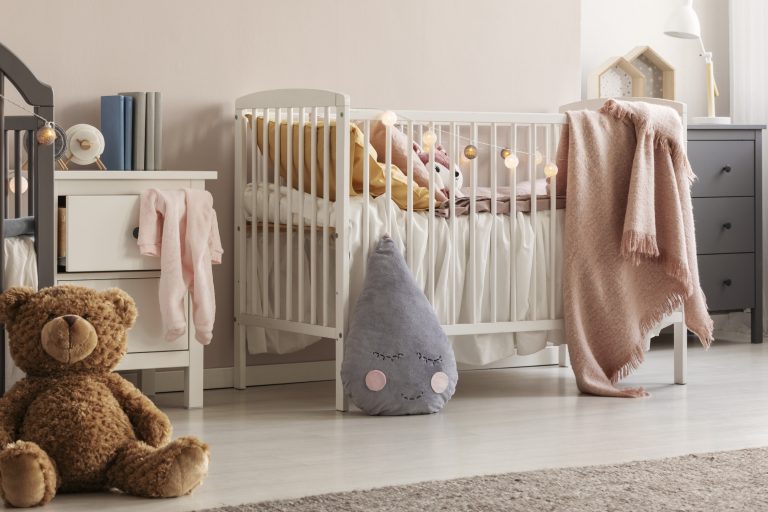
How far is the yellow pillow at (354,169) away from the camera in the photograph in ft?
9.39

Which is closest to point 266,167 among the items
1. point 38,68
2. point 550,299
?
point 38,68

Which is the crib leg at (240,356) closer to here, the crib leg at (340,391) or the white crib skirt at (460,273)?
the white crib skirt at (460,273)

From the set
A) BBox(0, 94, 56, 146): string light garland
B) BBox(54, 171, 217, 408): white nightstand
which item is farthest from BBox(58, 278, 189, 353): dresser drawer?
BBox(0, 94, 56, 146): string light garland

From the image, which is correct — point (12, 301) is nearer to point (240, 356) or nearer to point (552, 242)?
point (240, 356)

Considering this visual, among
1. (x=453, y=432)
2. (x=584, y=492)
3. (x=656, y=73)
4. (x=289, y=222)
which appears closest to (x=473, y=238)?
(x=289, y=222)

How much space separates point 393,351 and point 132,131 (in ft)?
2.80

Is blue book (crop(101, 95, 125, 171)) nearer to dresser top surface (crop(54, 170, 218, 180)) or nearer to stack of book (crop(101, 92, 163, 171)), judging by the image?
stack of book (crop(101, 92, 163, 171))

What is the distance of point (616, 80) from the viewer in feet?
14.0

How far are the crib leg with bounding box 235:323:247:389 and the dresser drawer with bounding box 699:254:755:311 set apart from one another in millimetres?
1670

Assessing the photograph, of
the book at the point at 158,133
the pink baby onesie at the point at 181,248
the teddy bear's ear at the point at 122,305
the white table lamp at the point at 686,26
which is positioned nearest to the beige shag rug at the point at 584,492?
the teddy bear's ear at the point at 122,305

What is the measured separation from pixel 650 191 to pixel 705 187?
3.31ft

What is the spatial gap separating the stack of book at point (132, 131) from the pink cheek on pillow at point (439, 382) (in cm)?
86

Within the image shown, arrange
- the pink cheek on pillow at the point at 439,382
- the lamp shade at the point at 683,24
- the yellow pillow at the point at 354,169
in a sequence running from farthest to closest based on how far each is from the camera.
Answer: the lamp shade at the point at 683,24, the yellow pillow at the point at 354,169, the pink cheek on pillow at the point at 439,382

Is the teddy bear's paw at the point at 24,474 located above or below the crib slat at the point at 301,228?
below
